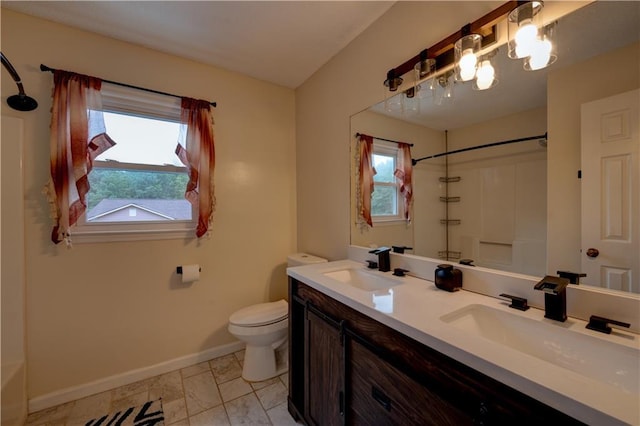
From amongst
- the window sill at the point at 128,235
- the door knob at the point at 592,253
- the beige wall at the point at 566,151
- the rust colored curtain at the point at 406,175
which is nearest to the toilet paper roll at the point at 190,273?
the window sill at the point at 128,235

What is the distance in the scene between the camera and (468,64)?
3.85 ft

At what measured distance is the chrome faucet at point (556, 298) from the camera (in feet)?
2.67

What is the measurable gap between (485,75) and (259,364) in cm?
228

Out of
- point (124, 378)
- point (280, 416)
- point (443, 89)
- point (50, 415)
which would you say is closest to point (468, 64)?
point (443, 89)

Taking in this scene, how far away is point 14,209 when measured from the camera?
1537mm

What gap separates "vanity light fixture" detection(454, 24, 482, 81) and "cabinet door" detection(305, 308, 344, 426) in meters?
1.33

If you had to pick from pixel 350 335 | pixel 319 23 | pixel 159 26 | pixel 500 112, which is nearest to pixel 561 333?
pixel 350 335

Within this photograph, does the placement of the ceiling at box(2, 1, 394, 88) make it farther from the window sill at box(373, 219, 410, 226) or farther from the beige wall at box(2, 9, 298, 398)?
the window sill at box(373, 219, 410, 226)

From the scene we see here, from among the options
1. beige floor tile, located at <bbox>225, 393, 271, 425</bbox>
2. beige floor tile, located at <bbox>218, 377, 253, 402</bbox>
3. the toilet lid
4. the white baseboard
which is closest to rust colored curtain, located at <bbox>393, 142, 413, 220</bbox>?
the toilet lid

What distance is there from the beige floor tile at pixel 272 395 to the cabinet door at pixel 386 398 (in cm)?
80

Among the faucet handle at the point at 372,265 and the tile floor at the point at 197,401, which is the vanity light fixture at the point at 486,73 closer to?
the faucet handle at the point at 372,265

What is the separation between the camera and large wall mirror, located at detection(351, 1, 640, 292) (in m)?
0.84

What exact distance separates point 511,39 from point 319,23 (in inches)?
46.3

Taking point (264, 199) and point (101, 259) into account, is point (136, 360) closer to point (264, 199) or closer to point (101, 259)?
point (101, 259)
